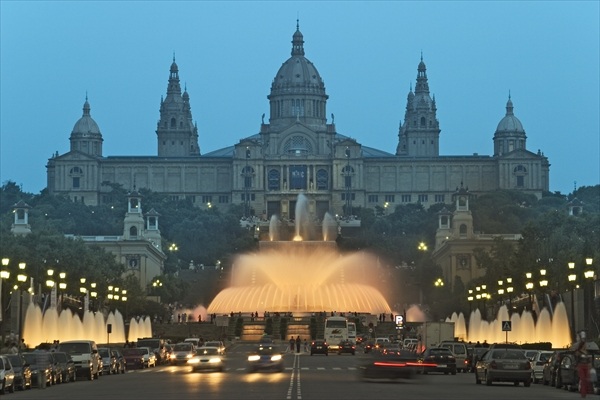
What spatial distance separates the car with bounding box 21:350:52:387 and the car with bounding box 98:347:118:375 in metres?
10.7

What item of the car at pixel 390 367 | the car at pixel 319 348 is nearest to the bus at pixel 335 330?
the car at pixel 319 348

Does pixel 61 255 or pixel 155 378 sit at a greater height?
pixel 61 255

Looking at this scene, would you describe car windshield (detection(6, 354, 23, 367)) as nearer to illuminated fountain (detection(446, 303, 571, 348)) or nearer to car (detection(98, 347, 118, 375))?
car (detection(98, 347, 118, 375))

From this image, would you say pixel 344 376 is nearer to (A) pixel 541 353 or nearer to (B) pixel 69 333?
(A) pixel 541 353

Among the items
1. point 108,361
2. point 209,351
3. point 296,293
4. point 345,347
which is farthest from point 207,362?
point 296,293

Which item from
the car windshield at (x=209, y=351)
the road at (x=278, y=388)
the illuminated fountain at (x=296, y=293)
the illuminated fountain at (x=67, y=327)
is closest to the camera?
the road at (x=278, y=388)

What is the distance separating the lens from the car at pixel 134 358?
78.1 m

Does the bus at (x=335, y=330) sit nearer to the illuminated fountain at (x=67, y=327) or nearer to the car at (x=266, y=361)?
the illuminated fountain at (x=67, y=327)

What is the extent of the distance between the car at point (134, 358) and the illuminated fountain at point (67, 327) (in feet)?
36.6

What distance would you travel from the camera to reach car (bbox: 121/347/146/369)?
7806 cm

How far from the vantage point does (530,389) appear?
56812 millimetres

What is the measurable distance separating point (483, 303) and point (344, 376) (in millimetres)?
66780

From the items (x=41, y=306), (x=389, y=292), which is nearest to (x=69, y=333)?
(x=41, y=306)

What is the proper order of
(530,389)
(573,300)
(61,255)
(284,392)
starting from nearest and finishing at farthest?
(284,392) → (530,389) → (573,300) → (61,255)
